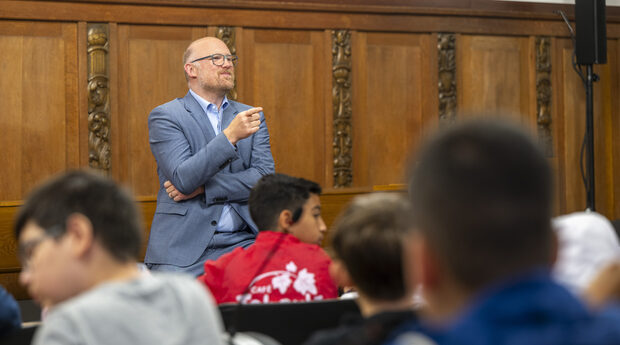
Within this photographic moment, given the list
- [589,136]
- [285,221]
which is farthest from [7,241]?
[589,136]

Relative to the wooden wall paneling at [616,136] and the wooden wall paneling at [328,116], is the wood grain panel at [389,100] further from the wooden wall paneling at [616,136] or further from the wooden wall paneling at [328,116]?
the wooden wall paneling at [616,136]

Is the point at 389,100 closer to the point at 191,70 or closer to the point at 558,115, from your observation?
the point at 558,115

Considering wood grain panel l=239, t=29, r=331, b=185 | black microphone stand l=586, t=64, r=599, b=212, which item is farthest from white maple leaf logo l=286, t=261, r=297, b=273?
black microphone stand l=586, t=64, r=599, b=212

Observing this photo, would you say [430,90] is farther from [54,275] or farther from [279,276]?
[54,275]

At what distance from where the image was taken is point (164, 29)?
5.85 metres

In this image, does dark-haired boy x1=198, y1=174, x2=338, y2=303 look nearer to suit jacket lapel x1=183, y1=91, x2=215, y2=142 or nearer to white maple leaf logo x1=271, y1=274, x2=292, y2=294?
white maple leaf logo x1=271, y1=274, x2=292, y2=294

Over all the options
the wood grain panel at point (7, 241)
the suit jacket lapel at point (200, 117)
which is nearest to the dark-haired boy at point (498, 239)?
the suit jacket lapel at point (200, 117)

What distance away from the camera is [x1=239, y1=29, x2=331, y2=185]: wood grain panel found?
603 centimetres

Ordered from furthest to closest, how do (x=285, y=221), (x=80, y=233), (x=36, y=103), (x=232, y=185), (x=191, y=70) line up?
1. (x=36, y=103)
2. (x=191, y=70)
3. (x=232, y=185)
4. (x=285, y=221)
5. (x=80, y=233)

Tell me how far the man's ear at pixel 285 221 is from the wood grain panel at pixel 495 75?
3.81 metres

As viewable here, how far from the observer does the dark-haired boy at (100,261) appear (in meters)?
1.26

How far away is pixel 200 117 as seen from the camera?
3686mm

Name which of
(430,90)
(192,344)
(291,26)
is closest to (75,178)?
(192,344)

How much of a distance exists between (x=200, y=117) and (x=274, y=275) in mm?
1412
